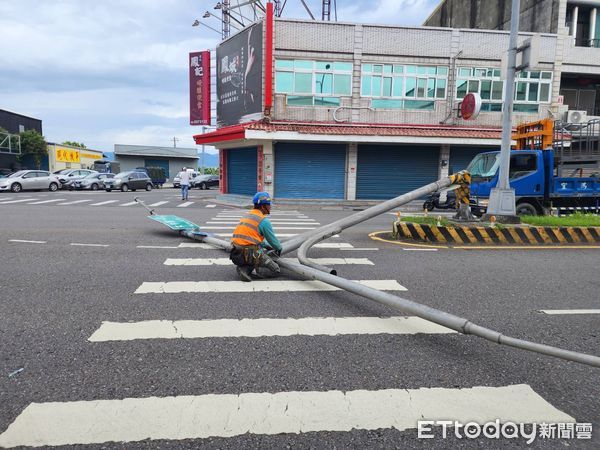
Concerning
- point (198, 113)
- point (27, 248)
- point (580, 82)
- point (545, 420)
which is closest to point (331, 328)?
point (545, 420)

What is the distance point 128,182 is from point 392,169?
20413mm

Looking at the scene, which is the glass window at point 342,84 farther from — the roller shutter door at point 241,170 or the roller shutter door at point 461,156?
the roller shutter door at point 461,156

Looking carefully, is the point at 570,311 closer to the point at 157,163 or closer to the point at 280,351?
the point at 280,351

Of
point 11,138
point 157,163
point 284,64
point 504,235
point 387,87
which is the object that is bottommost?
point 504,235

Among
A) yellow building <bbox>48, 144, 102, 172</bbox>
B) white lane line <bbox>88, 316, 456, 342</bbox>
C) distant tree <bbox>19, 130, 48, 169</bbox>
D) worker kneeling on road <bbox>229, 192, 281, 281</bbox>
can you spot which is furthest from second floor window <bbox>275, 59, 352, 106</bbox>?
yellow building <bbox>48, 144, 102, 172</bbox>

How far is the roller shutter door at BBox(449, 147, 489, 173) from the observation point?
74.2 feet

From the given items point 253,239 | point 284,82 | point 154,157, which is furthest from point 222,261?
point 154,157

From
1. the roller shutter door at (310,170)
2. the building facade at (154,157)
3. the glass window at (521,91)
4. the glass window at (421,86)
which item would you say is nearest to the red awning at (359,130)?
the roller shutter door at (310,170)

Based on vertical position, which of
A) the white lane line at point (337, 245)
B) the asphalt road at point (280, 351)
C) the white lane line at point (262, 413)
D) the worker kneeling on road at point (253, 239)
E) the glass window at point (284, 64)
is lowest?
the white lane line at point (262, 413)

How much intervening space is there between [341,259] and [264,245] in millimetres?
1876

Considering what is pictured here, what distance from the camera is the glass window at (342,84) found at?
21.4 metres

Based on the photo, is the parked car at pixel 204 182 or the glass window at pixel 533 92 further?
the parked car at pixel 204 182

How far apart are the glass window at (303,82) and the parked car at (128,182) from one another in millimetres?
16810

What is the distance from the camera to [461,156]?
74.5 ft
